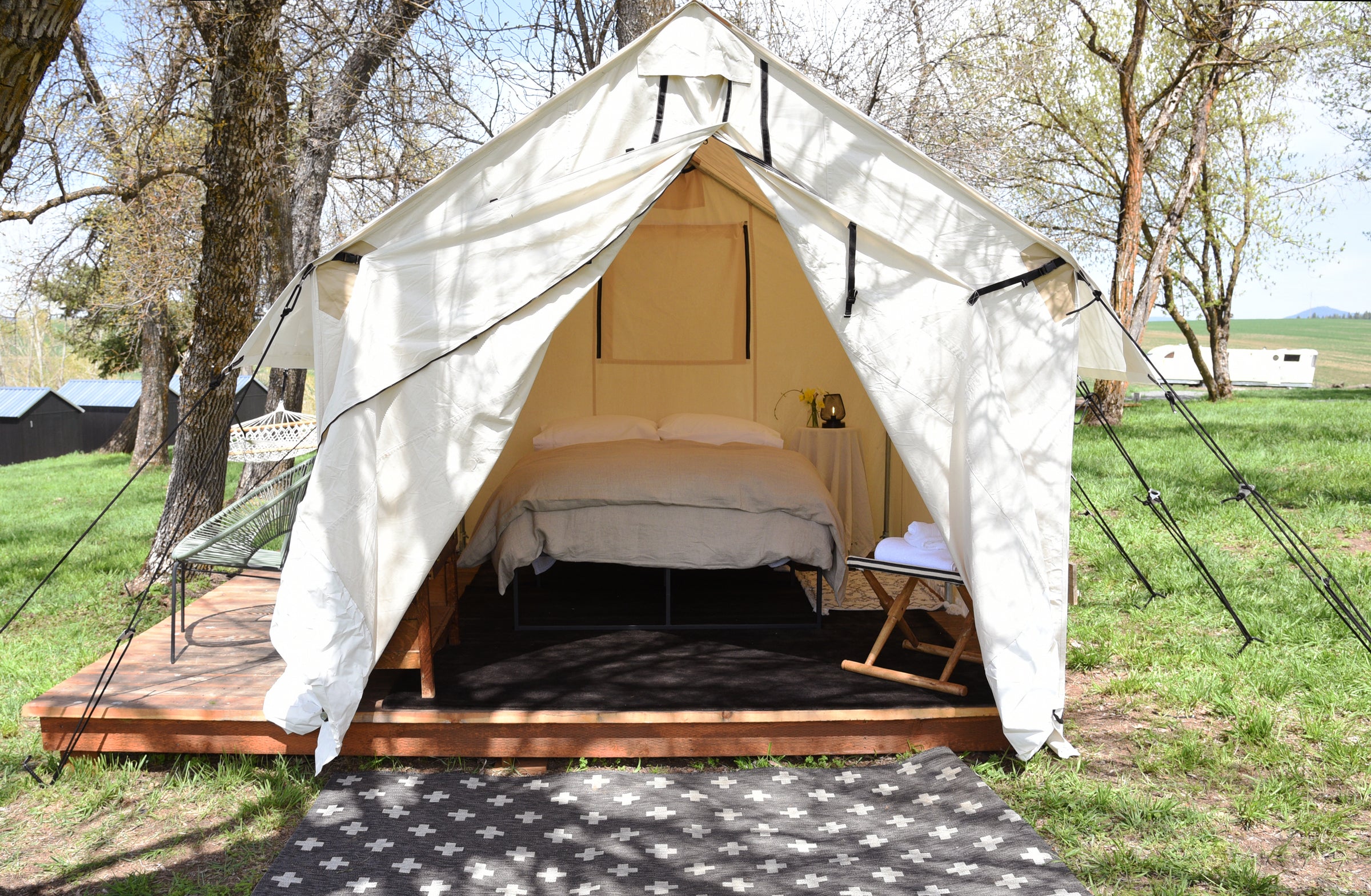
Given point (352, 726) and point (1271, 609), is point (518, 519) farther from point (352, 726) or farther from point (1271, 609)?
point (1271, 609)

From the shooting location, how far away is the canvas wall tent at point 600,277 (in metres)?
2.90

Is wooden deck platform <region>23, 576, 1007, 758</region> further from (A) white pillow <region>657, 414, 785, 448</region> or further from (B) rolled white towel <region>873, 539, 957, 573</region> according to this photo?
(A) white pillow <region>657, 414, 785, 448</region>

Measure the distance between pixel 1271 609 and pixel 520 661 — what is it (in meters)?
3.51

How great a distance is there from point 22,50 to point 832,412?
414cm

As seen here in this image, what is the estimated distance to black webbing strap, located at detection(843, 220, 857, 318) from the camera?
9.96 ft

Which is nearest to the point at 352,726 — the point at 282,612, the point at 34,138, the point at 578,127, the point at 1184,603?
the point at 282,612

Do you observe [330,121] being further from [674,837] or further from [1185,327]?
[1185,327]

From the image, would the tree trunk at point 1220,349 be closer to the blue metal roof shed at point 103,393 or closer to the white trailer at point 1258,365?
the white trailer at point 1258,365

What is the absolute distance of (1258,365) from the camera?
21.9m

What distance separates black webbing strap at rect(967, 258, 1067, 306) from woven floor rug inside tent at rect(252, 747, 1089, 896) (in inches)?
57.2

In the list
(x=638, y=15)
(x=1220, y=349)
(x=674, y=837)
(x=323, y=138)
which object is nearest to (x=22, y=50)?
(x=674, y=837)

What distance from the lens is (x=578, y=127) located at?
3.10 meters

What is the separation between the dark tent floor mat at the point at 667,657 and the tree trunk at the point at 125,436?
1130 centimetres

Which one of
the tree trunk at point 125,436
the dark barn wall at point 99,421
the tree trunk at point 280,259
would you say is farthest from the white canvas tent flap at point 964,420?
the dark barn wall at point 99,421
